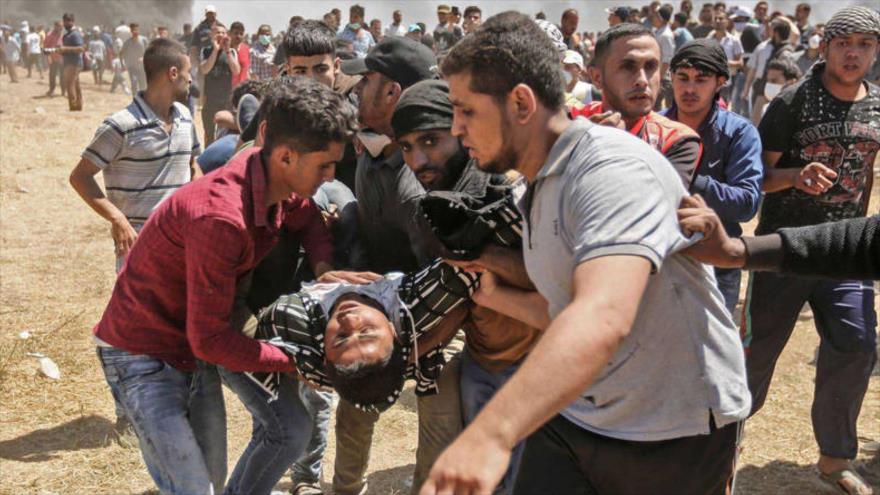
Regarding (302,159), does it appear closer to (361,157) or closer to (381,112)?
(361,157)

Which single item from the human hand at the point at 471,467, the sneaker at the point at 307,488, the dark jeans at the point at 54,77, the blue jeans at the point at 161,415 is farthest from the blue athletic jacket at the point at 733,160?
the dark jeans at the point at 54,77

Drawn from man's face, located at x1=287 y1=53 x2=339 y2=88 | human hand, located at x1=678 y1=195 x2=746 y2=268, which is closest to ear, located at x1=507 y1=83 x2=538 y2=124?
human hand, located at x1=678 y1=195 x2=746 y2=268

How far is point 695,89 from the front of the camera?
4266 mm

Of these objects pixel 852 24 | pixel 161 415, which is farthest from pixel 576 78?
pixel 161 415

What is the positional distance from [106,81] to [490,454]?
32065mm

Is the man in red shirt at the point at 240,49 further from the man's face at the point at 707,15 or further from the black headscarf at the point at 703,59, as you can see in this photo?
the black headscarf at the point at 703,59

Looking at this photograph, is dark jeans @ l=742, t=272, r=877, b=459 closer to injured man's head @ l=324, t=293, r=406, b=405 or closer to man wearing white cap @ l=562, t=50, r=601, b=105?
injured man's head @ l=324, t=293, r=406, b=405

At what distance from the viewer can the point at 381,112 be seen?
4000 mm

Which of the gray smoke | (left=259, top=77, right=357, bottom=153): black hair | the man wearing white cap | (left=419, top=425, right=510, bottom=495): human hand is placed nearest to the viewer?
(left=419, top=425, right=510, bottom=495): human hand

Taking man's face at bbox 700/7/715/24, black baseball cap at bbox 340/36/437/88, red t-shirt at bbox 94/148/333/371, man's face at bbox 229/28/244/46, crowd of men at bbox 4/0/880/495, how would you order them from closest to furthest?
crowd of men at bbox 4/0/880/495 < red t-shirt at bbox 94/148/333/371 < black baseball cap at bbox 340/36/437/88 < man's face at bbox 229/28/244/46 < man's face at bbox 700/7/715/24

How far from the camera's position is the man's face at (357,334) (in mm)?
3131

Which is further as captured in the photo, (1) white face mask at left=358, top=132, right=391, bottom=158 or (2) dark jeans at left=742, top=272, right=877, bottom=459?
(2) dark jeans at left=742, top=272, right=877, bottom=459

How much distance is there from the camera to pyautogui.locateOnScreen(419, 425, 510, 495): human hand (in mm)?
1593

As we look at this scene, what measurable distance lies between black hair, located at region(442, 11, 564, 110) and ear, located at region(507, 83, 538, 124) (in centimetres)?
2
